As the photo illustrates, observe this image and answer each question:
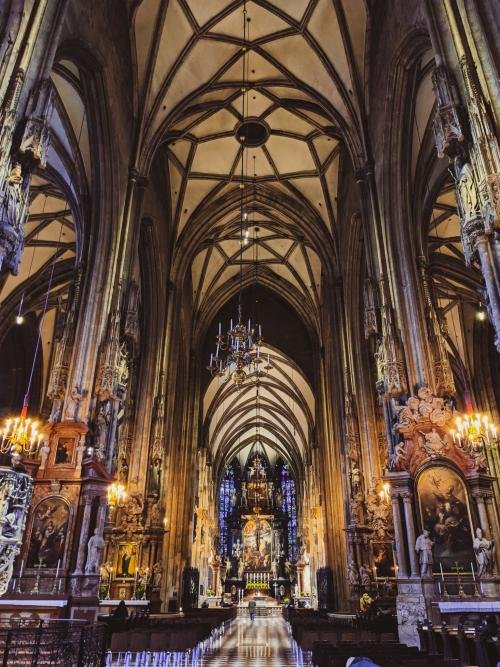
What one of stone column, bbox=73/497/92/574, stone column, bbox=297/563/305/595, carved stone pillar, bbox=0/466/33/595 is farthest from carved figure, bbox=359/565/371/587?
stone column, bbox=297/563/305/595

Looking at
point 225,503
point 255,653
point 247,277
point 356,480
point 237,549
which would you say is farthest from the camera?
point 225,503

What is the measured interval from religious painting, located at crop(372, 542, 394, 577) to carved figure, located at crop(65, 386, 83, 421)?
9828mm

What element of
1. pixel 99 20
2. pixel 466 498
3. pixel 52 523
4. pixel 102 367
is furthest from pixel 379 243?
pixel 52 523

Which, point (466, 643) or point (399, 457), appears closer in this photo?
point (466, 643)

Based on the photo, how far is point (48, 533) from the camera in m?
10.2

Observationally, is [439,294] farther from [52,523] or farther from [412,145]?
[52,523]

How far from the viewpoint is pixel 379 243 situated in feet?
43.5

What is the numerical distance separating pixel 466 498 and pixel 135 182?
11823 mm

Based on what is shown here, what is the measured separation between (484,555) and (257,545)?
1524 inches

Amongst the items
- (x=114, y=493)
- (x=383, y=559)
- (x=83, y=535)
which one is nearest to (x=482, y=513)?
(x=383, y=559)

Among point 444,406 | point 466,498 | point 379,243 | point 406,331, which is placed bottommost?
point 466,498

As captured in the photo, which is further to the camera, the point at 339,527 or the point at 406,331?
the point at 339,527

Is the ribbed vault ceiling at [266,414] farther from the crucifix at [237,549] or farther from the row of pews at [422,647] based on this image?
the row of pews at [422,647]

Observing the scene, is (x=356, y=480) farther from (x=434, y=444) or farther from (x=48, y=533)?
(x=48, y=533)
